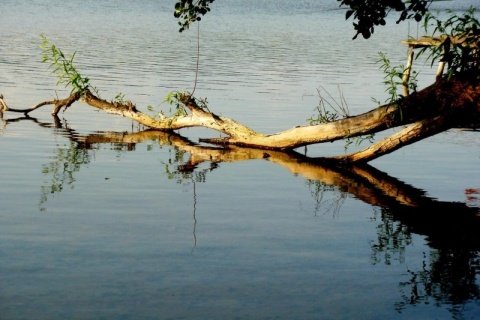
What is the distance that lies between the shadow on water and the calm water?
35mm

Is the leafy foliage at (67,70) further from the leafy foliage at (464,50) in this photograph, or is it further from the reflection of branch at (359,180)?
the leafy foliage at (464,50)

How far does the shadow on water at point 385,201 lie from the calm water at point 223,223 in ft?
0.11

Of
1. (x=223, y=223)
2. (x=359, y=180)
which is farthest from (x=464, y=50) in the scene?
(x=223, y=223)

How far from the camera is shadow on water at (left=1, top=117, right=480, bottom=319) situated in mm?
10328

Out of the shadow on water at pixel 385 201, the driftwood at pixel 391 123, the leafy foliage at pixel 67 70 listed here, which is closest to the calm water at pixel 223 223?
the shadow on water at pixel 385 201

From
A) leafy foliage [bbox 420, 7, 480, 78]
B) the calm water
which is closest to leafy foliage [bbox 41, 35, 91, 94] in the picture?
the calm water

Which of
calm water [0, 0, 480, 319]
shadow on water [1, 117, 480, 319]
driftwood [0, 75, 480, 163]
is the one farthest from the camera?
driftwood [0, 75, 480, 163]

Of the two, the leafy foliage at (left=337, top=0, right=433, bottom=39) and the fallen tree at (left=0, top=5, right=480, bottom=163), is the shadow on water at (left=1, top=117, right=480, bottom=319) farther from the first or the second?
the leafy foliage at (left=337, top=0, right=433, bottom=39)

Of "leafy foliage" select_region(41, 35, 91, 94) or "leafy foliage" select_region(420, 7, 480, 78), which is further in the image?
"leafy foliage" select_region(41, 35, 91, 94)

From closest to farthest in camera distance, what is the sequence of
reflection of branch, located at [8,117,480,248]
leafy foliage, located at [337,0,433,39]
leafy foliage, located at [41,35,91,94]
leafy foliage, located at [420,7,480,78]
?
reflection of branch, located at [8,117,480,248], leafy foliage, located at [337,0,433,39], leafy foliage, located at [420,7,480,78], leafy foliage, located at [41,35,91,94]

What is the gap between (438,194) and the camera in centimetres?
1539

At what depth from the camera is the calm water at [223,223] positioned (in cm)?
957

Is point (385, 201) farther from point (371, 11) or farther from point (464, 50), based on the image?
point (371, 11)

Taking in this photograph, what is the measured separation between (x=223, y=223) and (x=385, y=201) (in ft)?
10.4
